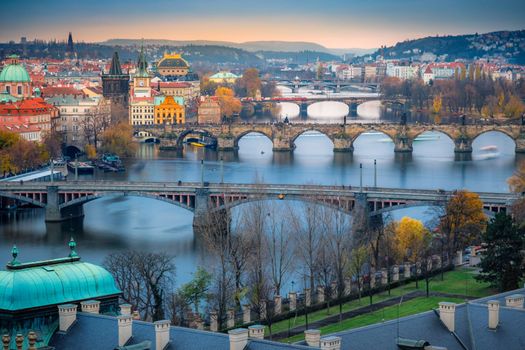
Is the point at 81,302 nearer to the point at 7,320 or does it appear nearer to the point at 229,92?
the point at 7,320

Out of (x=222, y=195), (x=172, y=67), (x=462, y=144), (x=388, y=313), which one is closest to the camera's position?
(x=388, y=313)

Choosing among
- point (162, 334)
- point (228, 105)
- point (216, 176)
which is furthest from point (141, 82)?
point (162, 334)

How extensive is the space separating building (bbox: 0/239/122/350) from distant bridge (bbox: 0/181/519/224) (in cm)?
2414

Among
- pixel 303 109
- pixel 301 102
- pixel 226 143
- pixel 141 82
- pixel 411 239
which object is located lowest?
pixel 303 109

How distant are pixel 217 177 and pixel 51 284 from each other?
5005 centimetres

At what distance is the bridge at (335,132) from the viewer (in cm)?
9825

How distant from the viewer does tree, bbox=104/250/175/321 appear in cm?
3897

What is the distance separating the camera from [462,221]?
49750 millimetres

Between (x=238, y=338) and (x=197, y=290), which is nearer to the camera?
(x=238, y=338)

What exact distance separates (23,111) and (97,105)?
42.4 ft

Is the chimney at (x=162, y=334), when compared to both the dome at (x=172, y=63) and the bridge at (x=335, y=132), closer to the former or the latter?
the bridge at (x=335, y=132)

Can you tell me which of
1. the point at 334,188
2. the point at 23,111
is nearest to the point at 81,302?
the point at 334,188

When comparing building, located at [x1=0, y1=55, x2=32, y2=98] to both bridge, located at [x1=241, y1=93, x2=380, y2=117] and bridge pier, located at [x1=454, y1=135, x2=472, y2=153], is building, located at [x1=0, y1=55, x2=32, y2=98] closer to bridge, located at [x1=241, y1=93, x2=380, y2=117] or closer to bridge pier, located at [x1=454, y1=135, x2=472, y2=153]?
bridge pier, located at [x1=454, y1=135, x2=472, y2=153]

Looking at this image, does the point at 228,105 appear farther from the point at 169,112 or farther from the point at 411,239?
the point at 411,239
